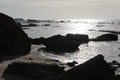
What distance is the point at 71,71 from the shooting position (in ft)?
80.6

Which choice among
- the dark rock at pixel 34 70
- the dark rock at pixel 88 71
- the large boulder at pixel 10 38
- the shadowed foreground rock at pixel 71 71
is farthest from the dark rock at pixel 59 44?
the dark rock at pixel 88 71

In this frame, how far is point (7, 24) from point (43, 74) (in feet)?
64.1

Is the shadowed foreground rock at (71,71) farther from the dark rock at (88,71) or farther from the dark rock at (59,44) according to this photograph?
the dark rock at (59,44)

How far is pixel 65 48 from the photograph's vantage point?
6700 centimetres

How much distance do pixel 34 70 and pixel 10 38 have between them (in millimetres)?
17453

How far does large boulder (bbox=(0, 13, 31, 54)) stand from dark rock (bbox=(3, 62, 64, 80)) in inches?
573

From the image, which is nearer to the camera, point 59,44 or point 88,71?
point 88,71

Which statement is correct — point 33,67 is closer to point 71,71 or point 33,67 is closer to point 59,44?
point 71,71

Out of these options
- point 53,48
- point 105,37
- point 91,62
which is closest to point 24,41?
point 53,48

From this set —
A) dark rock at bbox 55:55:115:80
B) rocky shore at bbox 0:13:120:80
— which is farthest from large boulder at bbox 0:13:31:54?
dark rock at bbox 55:55:115:80

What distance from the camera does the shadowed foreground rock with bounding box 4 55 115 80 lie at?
24.5 meters

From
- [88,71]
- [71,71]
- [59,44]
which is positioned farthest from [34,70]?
[59,44]

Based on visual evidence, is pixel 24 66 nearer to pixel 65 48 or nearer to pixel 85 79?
pixel 85 79

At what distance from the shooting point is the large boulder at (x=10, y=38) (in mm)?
44612
